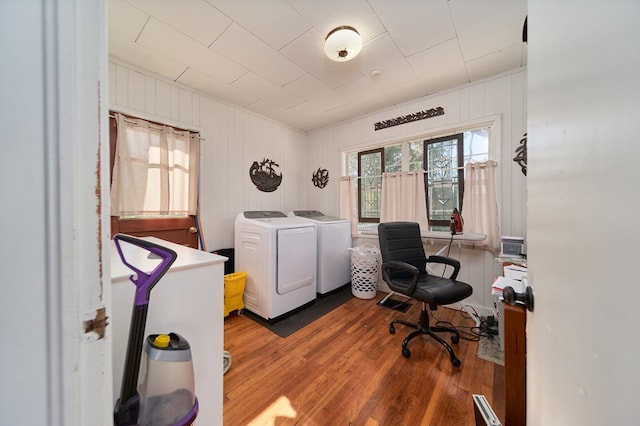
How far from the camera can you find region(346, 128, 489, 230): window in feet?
8.33

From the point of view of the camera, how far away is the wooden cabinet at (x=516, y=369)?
3.23 ft

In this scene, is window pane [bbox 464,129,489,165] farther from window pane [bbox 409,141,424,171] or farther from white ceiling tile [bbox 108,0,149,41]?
white ceiling tile [bbox 108,0,149,41]

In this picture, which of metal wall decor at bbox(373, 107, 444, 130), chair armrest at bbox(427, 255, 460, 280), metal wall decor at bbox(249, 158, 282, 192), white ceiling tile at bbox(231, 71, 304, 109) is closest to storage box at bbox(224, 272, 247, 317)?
metal wall decor at bbox(249, 158, 282, 192)

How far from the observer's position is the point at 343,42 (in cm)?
167

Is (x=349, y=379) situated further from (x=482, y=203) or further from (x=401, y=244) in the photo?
(x=482, y=203)

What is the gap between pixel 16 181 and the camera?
32 cm

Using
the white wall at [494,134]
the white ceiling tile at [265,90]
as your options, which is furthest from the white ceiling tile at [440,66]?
the white ceiling tile at [265,90]

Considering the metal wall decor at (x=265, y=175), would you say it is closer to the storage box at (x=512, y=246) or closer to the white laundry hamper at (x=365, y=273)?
the white laundry hamper at (x=365, y=273)

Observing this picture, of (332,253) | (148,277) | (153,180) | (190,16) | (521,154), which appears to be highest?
(190,16)

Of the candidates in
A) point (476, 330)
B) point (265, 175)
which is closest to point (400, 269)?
point (476, 330)

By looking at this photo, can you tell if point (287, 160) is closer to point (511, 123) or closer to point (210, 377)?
point (511, 123)

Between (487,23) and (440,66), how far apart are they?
0.52 m

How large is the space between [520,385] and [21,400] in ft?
5.23

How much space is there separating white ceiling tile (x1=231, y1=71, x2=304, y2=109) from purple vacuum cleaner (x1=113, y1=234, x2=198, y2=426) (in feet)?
7.72
